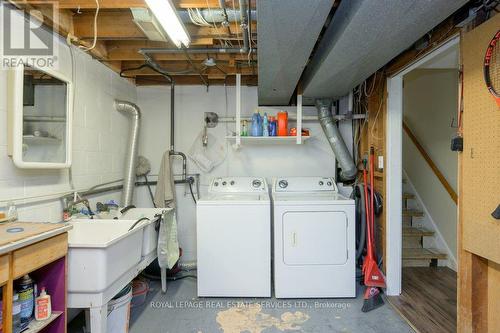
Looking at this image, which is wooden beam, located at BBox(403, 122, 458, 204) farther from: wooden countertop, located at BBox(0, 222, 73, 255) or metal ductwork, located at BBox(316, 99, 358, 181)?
wooden countertop, located at BBox(0, 222, 73, 255)

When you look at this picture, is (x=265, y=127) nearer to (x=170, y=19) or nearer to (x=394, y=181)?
(x=394, y=181)

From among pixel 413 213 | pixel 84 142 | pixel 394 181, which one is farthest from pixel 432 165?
pixel 84 142

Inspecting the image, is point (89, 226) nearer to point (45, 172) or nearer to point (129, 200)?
point (45, 172)

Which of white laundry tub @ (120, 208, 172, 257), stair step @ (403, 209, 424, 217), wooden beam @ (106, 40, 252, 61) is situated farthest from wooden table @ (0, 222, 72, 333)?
stair step @ (403, 209, 424, 217)

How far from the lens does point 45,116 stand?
72.2 inches

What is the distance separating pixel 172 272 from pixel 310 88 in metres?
2.48

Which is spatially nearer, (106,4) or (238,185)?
(106,4)

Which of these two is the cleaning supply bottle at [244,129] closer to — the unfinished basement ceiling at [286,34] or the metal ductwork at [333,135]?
the unfinished basement ceiling at [286,34]

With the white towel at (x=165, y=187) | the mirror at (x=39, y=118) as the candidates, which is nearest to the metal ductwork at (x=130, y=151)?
the white towel at (x=165, y=187)

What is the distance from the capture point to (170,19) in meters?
1.66

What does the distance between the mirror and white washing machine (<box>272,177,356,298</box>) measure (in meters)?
1.84

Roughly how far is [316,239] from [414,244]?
5.76 feet

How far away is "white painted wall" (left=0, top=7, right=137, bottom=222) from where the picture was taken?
163 centimetres

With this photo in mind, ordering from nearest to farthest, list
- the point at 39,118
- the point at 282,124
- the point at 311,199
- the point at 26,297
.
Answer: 1. the point at 26,297
2. the point at 39,118
3. the point at 311,199
4. the point at 282,124
